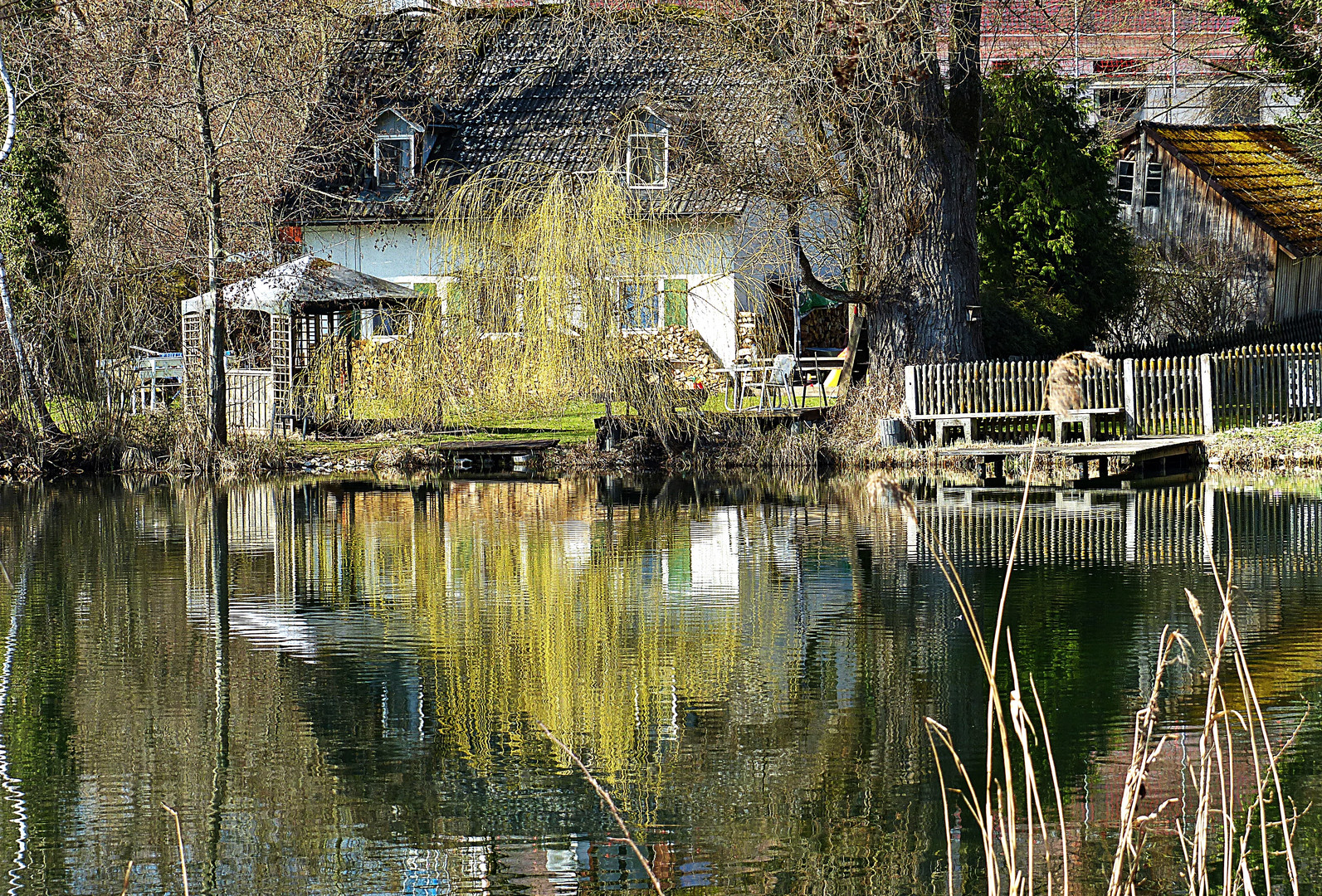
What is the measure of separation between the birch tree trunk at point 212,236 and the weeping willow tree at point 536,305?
2305 millimetres

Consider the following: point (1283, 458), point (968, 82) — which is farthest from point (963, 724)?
point (968, 82)

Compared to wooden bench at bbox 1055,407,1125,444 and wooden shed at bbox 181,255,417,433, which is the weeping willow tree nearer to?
wooden shed at bbox 181,255,417,433

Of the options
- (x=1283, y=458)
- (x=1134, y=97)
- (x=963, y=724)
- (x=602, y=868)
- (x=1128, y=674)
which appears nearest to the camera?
(x=602, y=868)

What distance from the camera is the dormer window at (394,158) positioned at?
3725 centimetres

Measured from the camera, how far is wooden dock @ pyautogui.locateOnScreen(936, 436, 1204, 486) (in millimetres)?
20547

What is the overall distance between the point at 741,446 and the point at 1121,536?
391 inches

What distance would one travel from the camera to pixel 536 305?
2364cm

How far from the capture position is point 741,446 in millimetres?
23531

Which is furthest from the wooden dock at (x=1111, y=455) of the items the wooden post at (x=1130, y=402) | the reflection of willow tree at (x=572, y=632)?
the reflection of willow tree at (x=572, y=632)

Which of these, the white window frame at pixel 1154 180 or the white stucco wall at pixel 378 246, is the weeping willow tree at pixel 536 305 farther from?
the white window frame at pixel 1154 180

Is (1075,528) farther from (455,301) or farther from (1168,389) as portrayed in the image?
(455,301)

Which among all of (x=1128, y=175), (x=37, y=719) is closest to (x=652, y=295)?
(x=37, y=719)

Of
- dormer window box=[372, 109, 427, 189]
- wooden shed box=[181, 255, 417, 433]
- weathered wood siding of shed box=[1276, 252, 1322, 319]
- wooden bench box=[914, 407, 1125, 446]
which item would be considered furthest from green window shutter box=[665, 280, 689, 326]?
weathered wood siding of shed box=[1276, 252, 1322, 319]

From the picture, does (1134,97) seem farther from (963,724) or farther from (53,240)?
(963,724)
